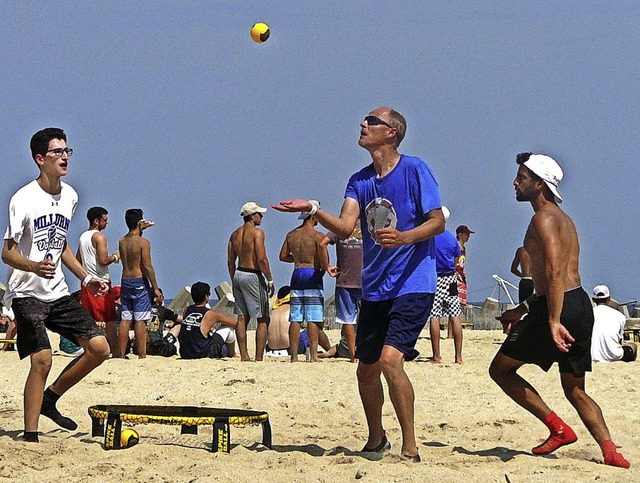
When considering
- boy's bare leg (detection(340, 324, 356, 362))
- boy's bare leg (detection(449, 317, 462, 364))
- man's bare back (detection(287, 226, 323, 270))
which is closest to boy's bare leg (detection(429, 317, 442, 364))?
boy's bare leg (detection(449, 317, 462, 364))

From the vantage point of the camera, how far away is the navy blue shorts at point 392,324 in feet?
18.8

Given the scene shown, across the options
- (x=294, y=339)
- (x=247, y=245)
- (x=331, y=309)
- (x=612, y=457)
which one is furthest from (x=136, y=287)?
(x=331, y=309)

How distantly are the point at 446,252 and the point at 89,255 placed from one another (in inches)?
157

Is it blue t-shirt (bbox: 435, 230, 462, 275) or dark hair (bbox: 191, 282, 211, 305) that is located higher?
blue t-shirt (bbox: 435, 230, 462, 275)

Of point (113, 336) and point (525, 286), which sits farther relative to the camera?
point (525, 286)

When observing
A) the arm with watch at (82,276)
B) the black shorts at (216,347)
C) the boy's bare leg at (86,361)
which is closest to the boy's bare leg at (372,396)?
the boy's bare leg at (86,361)

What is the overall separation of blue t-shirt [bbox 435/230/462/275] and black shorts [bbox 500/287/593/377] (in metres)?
5.12

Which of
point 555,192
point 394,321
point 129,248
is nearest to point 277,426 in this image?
point 394,321

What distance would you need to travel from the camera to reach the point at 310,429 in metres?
7.45

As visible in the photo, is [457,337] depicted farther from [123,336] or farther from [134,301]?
[123,336]

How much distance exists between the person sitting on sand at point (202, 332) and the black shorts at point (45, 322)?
17.8ft

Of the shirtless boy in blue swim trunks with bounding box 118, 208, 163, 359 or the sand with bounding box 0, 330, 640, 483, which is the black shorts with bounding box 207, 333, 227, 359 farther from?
the sand with bounding box 0, 330, 640, 483

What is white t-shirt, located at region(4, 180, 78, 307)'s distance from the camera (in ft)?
20.5

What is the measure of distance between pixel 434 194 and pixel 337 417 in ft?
8.78
